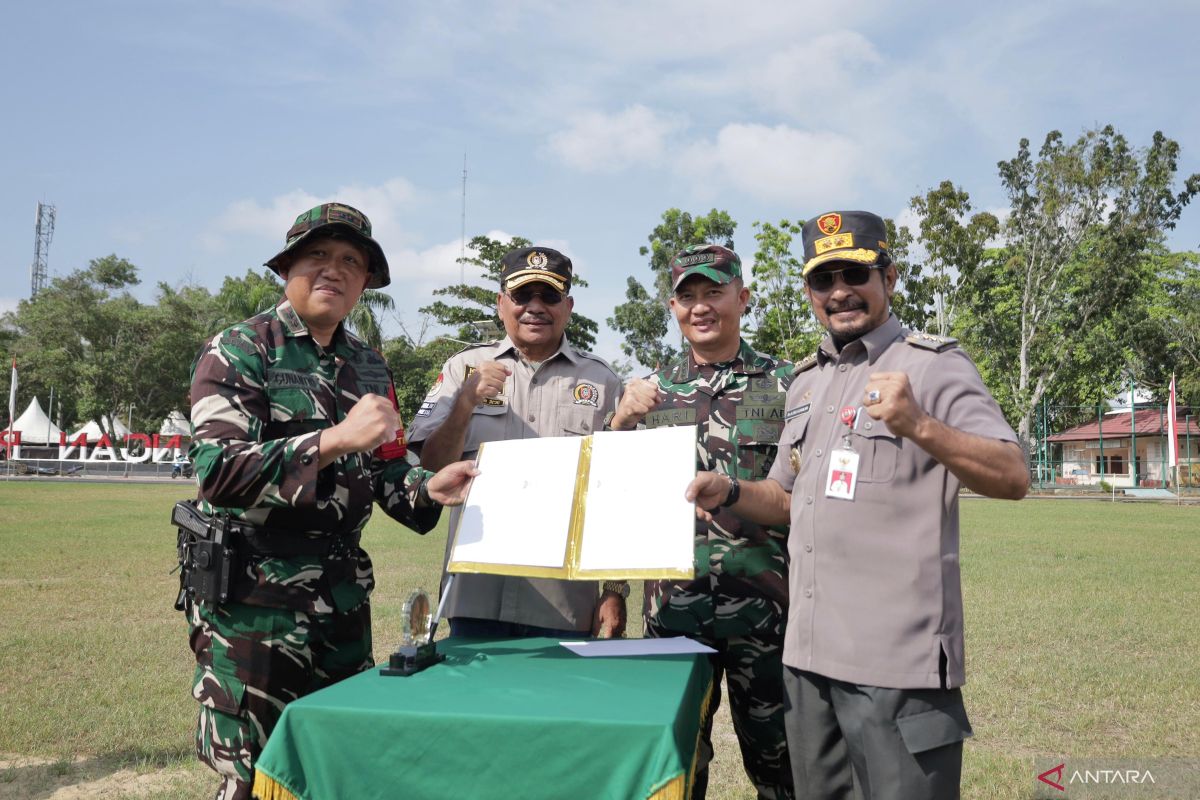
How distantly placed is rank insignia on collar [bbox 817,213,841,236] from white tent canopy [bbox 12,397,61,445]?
56.2 metres

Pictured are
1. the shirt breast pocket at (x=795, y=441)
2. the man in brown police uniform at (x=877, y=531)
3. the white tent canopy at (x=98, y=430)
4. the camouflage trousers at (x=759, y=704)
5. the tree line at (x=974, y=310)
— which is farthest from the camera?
the white tent canopy at (x=98, y=430)

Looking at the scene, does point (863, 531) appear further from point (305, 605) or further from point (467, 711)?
point (305, 605)

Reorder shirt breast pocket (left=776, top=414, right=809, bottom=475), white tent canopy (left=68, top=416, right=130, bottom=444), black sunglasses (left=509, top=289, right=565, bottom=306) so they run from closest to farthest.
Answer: shirt breast pocket (left=776, top=414, right=809, bottom=475), black sunglasses (left=509, top=289, right=565, bottom=306), white tent canopy (left=68, top=416, right=130, bottom=444)

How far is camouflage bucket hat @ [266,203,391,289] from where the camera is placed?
8.48ft

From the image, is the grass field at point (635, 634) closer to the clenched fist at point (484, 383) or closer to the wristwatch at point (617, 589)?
the wristwatch at point (617, 589)

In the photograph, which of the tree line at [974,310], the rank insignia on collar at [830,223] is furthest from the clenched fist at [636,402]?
the tree line at [974,310]

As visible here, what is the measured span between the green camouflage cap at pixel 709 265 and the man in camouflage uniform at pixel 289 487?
118cm

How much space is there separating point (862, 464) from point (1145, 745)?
159 inches

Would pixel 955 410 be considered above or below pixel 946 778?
above

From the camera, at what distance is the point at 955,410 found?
2.20 meters

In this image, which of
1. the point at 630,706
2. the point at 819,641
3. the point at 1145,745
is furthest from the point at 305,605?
the point at 1145,745

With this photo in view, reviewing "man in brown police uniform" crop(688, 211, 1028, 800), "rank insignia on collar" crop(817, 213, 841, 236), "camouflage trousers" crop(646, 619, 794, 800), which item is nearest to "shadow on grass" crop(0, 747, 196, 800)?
"camouflage trousers" crop(646, 619, 794, 800)

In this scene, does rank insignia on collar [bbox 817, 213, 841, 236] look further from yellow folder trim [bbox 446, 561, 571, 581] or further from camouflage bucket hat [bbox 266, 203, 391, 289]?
camouflage bucket hat [bbox 266, 203, 391, 289]

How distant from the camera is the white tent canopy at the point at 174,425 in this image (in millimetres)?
52188
